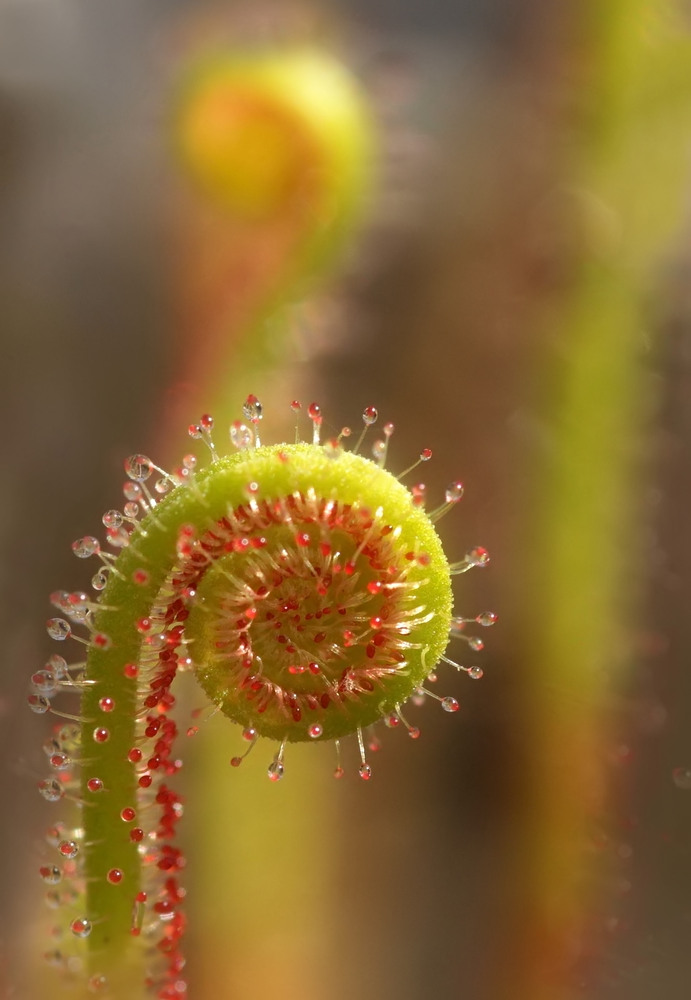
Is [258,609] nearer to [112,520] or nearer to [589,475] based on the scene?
[112,520]

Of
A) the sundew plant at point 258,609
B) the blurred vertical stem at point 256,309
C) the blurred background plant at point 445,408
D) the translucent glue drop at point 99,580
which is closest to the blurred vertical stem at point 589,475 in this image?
the blurred background plant at point 445,408

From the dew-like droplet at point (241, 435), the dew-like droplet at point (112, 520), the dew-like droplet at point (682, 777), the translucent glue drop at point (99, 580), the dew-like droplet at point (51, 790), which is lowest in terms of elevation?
the dew-like droplet at point (51, 790)

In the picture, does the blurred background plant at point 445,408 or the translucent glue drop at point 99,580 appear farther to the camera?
the blurred background plant at point 445,408

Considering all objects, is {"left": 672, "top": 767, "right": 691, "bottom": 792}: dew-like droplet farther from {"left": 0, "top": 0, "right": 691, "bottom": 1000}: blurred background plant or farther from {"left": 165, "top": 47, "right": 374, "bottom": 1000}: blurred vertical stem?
{"left": 165, "top": 47, "right": 374, "bottom": 1000}: blurred vertical stem

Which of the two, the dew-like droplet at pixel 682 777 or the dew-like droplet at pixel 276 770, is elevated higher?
the dew-like droplet at pixel 682 777

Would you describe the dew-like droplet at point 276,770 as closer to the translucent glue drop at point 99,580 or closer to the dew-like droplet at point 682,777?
the translucent glue drop at point 99,580

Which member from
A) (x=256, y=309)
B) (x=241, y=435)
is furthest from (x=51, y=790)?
(x=256, y=309)

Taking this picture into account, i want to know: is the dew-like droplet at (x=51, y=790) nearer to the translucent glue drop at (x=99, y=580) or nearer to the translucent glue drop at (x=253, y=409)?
the translucent glue drop at (x=99, y=580)

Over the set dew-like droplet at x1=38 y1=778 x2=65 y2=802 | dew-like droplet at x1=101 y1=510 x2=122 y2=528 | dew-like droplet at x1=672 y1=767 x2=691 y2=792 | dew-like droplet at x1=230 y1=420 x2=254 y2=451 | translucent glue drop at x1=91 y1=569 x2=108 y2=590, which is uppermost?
dew-like droplet at x1=230 y1=420 x2=254 y2=451

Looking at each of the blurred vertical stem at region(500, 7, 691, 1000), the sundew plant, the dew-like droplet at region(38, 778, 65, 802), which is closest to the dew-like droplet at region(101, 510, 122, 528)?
the sundew plant
